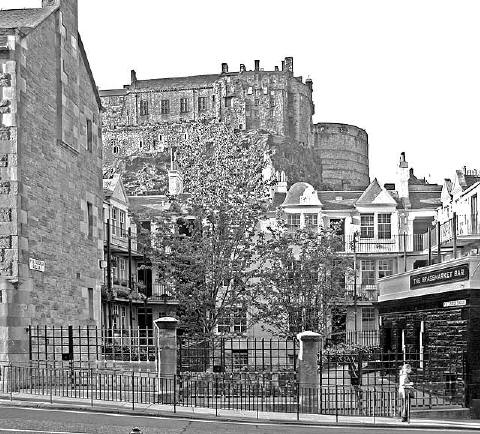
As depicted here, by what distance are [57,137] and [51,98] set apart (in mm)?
1229

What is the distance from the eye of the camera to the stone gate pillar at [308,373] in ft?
74.1

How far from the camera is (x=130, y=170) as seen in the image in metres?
128

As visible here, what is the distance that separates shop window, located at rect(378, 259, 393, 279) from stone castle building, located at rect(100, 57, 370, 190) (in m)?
68.1

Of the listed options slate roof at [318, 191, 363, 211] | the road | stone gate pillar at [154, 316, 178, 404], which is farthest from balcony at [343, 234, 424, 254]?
the road

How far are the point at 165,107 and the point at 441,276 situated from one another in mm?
108188

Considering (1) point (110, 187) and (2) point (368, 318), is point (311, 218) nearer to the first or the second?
(2) point (368, 318)

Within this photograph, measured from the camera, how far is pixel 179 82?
133 metres

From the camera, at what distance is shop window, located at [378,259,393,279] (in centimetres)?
5412

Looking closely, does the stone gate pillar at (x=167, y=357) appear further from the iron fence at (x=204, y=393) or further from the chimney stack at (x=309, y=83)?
the chimney stack at (x=309, y=83)

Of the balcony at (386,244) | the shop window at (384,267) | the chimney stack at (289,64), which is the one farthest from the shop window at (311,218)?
the chimney stack at (289,64)

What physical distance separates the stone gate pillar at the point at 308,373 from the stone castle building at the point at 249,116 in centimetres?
9939

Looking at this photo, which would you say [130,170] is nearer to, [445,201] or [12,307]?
[445,201]

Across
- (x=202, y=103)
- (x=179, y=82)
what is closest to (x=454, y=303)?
(x=202, y=103)

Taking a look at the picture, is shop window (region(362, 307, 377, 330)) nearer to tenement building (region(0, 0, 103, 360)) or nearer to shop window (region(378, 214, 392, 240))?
shop window (region(378, 214, 392, 240))
